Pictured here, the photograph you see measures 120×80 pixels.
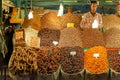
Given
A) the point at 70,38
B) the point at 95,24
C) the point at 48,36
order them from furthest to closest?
the point at 95,24, the point at 48,36, the point at 70,38

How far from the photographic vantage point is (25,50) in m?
5.00

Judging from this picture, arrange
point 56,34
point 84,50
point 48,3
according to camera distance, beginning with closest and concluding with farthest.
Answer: point 84,50
point 56,34
point 48,3

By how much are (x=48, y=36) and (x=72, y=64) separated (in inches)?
36.8

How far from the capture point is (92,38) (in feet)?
18.1

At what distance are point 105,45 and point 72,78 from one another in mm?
982

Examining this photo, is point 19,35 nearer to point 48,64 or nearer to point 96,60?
point 48,64

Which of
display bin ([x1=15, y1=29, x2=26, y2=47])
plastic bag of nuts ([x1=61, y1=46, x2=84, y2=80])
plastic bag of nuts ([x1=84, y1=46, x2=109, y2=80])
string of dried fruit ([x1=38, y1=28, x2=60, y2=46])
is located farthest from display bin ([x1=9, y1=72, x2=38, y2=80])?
plastic bag of nuts ([x1=84, y1=46, x2=109, y2=80])

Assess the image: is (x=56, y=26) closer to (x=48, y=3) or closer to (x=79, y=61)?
(x=79, y=61)

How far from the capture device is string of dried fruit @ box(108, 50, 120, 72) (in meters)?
4.96

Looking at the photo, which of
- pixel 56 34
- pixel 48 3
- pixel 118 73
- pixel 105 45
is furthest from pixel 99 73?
pixel 48 3

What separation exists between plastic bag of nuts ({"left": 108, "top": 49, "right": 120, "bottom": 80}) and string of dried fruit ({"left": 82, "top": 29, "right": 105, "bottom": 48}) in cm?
34

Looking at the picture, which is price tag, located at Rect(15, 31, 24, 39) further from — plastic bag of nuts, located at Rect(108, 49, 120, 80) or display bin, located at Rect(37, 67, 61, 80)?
plastic bag of nuts, located at Rect(108, 49, 120, 80)

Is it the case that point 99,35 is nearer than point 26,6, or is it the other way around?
point 99,35

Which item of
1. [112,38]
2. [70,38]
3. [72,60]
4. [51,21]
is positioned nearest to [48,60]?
[72,60]
